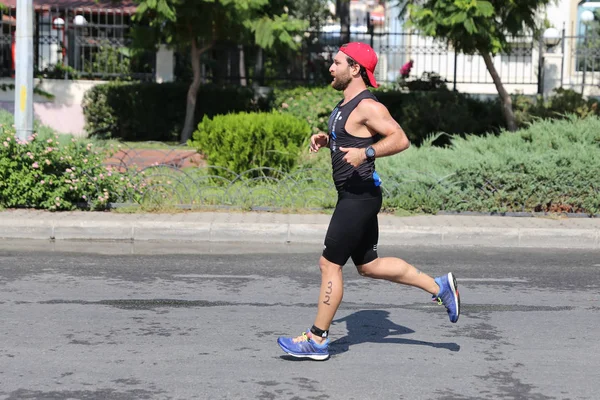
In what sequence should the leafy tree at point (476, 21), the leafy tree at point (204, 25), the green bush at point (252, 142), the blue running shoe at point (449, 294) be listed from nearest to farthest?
Answer: the blue running shoe at point (449, 294), the green bush at point (252, 142), the leafy tree at point (476, 21), the leafy tree at point (204, 25)

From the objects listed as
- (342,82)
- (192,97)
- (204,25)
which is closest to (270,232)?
(342,82)

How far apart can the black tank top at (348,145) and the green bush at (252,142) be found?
26.9ft

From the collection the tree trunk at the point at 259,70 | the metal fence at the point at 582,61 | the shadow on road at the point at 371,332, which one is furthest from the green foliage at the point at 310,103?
the shadow on road at the point at 371,332

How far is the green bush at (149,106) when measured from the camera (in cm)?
2120

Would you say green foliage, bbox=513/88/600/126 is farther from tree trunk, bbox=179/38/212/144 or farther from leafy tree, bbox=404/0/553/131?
tree trunk, bbox=179/38/212/144

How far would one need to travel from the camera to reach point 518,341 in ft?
21.7

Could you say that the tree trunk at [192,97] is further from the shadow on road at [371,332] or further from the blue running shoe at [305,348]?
the blue running shoe at [305,348]

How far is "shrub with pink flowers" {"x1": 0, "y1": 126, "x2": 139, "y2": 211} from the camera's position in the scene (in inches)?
456

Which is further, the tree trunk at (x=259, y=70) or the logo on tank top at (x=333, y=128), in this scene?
the tree trunk at (x=259, y=70)

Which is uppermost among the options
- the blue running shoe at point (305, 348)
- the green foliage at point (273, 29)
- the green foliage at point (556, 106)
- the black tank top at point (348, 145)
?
the green foliage at point (273, 29)

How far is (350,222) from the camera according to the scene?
19.2 feet

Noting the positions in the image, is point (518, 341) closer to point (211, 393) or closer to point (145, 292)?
point (211, 393)

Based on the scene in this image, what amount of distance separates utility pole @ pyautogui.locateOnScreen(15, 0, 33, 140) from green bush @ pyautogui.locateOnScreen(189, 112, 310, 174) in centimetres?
310

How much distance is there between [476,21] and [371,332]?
11.2 meters
